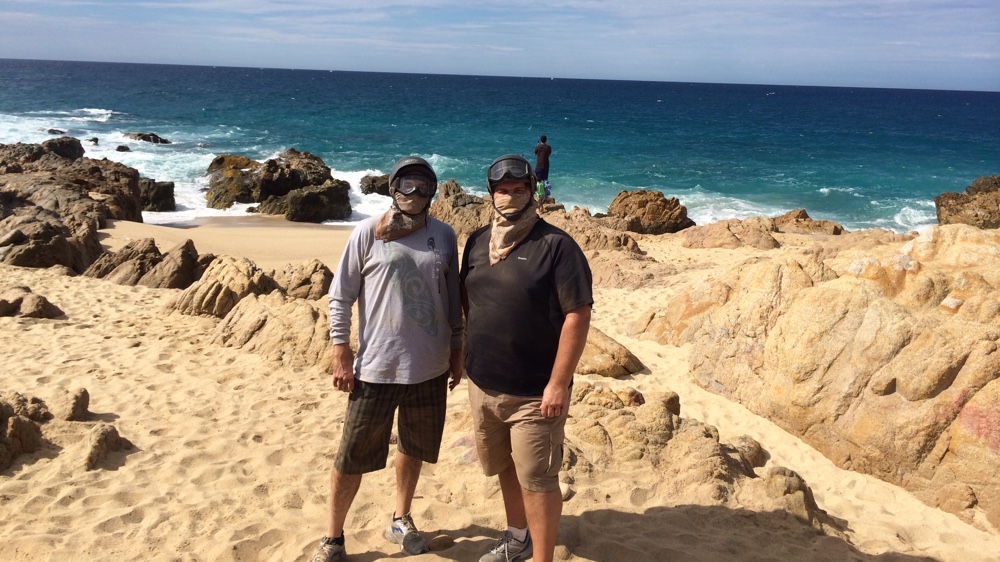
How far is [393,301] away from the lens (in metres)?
3.38

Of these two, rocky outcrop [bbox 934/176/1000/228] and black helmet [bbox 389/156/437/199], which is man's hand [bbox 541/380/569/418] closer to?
black helmet [bbox 389/156/437/199]

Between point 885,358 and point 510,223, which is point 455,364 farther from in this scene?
point 885,358

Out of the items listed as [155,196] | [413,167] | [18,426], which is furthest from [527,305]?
[155,196]

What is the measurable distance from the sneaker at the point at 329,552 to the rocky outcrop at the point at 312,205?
1876 cm

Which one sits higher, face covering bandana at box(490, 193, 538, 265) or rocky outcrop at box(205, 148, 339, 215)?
face covering bandana at box(490, 193, 538, 265)

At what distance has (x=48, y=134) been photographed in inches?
1478

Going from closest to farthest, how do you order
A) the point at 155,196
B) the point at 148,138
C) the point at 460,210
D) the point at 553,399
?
the point at 553,399 < the point at 460,210 < the point at 155,196 < the point at 148,138

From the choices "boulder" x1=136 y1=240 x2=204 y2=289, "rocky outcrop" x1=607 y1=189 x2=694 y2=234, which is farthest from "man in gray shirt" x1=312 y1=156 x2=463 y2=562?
"rocky outcrop" x1=607 y1=189 x2=694 y2=234

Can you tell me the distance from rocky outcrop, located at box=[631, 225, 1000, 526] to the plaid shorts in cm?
398

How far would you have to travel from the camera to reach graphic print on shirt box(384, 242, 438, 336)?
336 cm

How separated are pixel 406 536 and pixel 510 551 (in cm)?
57

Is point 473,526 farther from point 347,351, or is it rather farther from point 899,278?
point 899,278

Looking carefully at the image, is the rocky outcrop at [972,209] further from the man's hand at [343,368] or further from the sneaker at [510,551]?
the man's hand at [343,368]

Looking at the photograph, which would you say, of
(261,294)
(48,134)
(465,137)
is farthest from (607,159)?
(261,294)
